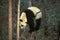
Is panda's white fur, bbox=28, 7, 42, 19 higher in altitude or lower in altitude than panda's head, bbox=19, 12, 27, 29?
higher

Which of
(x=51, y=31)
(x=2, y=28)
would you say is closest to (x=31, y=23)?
(x=51, y=31)

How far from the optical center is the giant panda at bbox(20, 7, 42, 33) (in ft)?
6.53

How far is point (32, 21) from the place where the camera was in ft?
6.66

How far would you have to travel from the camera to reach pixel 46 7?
2.10 metres

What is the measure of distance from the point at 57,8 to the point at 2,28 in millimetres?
661

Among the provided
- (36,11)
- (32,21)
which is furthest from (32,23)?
(36,11)

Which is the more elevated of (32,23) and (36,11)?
(36,11)

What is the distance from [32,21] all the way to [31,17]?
0.05 metres

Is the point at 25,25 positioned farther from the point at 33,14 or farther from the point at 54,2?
the point at 54,2

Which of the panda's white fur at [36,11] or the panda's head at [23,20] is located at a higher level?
the panda's white fur at [36,11]

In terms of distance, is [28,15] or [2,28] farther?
[2,28]

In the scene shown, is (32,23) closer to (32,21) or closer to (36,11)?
(32,21)

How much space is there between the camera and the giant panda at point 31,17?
1990 mm

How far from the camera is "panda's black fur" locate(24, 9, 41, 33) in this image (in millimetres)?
2002
